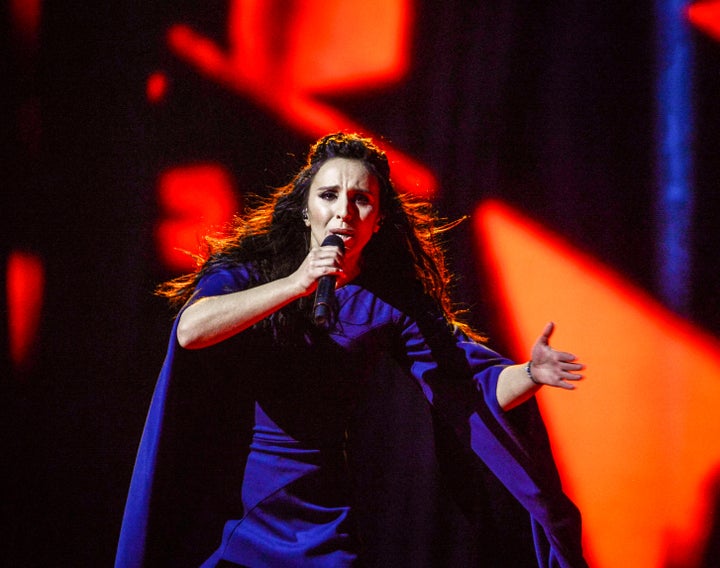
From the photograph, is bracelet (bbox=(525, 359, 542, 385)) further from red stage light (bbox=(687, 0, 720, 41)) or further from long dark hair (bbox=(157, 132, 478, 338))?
red stage light (bbox=(687, 0, 720, 41))

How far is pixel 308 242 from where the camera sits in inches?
63.4

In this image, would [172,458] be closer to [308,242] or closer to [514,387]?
[308,242]

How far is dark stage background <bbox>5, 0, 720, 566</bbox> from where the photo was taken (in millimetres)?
2137

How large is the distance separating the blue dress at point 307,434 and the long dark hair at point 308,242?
8 cm

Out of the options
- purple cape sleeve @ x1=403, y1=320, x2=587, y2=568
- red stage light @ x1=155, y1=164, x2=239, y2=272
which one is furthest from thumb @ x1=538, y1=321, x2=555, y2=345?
red stage light @ x1=155, y1=164, x2=239, y2=272

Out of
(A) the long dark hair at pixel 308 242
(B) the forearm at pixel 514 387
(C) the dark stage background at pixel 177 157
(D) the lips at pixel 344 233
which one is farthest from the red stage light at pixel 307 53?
(B) the forearm at pixel 514 387

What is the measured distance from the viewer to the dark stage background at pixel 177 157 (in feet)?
7.01

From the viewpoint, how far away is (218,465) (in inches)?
55.8

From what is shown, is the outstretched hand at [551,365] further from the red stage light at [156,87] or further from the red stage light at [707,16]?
the red stage light at [156,87]

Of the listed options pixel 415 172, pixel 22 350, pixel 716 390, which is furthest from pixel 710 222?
pixel 22 350

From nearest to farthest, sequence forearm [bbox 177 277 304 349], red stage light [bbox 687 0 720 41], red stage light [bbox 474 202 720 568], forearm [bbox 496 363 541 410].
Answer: forearm [bbox 177 277 304 349]
forearm [bbox 496 363 541 410]
red stage light [bbox 474 202 720 568]
red stage light [bbox 687 0 720 41]

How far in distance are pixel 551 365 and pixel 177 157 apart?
61.9 inches

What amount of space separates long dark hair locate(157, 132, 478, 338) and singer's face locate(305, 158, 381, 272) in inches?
2.1

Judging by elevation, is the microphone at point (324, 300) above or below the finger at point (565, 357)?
above
